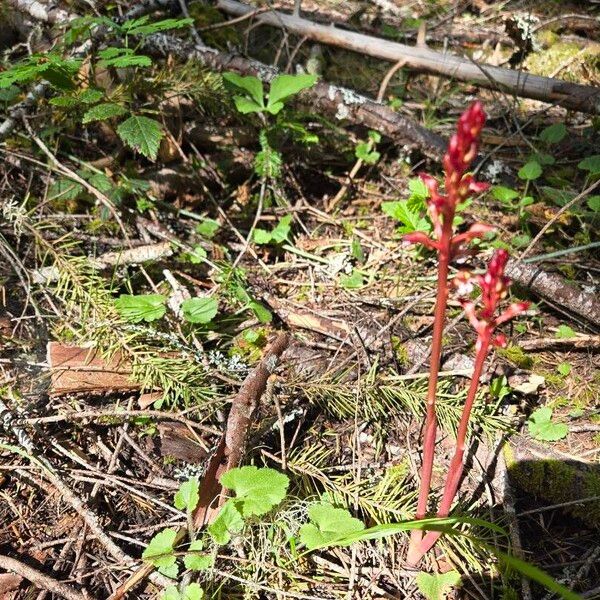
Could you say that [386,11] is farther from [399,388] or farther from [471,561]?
[471,561]

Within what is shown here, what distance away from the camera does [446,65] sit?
3764mm

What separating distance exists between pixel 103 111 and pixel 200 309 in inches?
36.7

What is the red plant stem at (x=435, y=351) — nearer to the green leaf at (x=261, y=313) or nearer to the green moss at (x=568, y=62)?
the green leaf at (x=261, y=313)

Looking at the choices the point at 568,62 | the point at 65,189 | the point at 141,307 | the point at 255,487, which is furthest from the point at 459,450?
the point at 568,62

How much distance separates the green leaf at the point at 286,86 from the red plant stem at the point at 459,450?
179cm

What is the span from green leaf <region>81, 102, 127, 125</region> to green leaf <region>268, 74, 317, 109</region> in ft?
2.49

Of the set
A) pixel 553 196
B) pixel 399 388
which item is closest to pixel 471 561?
pixel 399 388

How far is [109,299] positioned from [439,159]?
1.99 m

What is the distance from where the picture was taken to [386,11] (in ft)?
→ 17.7

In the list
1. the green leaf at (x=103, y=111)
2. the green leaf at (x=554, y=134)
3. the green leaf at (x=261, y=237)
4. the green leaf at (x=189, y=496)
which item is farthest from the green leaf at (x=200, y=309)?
the green leaf at (x=554, y=134)

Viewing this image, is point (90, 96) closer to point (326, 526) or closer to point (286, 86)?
point (286, 86)

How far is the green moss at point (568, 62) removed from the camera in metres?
4.15

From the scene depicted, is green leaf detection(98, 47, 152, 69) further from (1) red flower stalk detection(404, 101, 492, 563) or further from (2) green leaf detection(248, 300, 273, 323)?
(1) red flower stalk detection(404, 101, 492, 563)

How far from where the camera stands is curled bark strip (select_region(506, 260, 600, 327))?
244 centimetres
